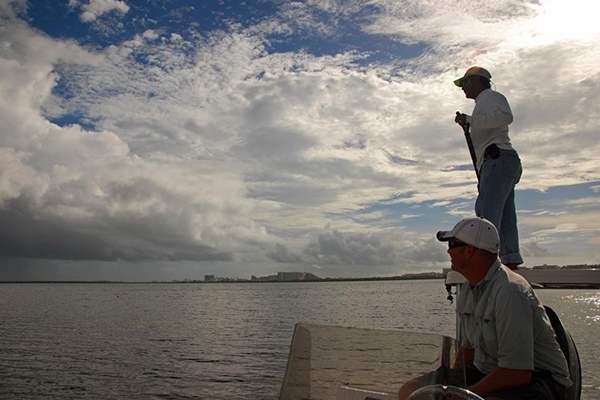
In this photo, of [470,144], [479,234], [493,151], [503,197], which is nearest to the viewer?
[479,234]

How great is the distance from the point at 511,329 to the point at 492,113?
3086mm

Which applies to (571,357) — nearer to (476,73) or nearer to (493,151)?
(493,151)

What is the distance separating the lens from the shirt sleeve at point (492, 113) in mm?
5531

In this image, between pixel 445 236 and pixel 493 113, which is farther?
pixel 493 113

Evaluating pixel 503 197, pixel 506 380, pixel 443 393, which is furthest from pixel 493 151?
pixel 443 393

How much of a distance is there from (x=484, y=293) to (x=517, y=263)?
210cm

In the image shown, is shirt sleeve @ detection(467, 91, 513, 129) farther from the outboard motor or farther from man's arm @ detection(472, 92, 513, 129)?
the outboard motor

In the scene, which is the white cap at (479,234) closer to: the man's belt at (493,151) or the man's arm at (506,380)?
the man's arm at (506,380)

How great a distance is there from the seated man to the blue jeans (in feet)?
6.04

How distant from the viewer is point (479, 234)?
362 centimetres

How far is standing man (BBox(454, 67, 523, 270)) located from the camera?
5480mm

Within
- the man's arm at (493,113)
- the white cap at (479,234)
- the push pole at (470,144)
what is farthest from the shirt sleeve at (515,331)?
the push pole at (470,144)

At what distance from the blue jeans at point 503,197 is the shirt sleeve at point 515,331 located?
7.07 feet

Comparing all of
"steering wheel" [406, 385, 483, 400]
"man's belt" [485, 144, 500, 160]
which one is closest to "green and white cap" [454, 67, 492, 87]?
"man's belt" [485, 144, 500, 160]
